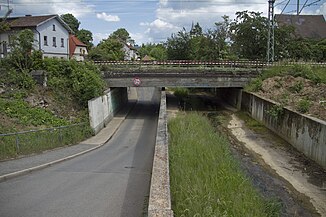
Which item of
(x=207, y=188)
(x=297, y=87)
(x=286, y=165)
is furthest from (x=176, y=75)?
(x=207, y=188)

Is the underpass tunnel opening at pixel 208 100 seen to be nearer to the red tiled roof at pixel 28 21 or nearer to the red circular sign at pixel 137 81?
the red circular sign at pixel 137 81

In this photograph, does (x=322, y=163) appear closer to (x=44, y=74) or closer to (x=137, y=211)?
(x=137, y=211)

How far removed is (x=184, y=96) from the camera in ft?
153

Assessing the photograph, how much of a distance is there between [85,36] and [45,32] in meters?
38.1

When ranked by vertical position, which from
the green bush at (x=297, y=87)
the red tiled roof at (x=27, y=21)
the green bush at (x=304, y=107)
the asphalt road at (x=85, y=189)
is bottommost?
the asphalt road at (x=85, y=189)

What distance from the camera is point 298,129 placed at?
20.0 meters

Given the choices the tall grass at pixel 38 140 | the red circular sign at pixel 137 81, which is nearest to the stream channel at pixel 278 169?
the red circular sign at pixel 137 81

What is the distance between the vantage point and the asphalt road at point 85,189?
27.2 ft

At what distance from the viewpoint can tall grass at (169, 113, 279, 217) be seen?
24.8ft

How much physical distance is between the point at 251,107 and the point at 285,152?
12.0 m

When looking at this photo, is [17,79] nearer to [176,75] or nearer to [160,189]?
[176,75]

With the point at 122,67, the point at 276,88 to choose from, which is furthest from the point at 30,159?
the point at 276,88

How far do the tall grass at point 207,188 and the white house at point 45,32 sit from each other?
30181 mm

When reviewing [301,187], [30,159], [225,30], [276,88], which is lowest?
[301,187]
